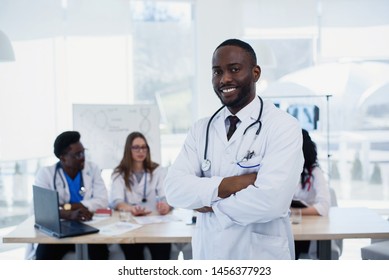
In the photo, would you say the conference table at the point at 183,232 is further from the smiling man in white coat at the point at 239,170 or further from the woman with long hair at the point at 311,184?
the smiling man in white coat at the point at 239,170

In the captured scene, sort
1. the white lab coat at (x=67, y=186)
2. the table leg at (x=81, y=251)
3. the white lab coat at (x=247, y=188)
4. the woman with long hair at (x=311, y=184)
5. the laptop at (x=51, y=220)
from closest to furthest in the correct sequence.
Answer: the white lab coat at (x=247, y=188) < the laptop at (x=51, y=220) < the table leg at (x=81, y=251) < the woman with long hair at (x=311, y=184) < the white lab coat at (x=67, y=186)

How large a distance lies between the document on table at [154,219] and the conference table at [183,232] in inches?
1.3

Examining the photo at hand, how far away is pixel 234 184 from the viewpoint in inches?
53.3

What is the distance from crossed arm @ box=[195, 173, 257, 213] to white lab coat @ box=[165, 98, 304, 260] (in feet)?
0.05

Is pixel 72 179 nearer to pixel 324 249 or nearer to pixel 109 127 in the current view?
pixel 109 127

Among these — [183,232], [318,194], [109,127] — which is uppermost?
[109,127]

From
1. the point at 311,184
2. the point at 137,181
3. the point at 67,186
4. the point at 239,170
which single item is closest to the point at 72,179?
the point at 67,186

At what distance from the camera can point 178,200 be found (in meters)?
1.44

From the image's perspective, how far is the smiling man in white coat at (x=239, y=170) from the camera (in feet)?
4.33

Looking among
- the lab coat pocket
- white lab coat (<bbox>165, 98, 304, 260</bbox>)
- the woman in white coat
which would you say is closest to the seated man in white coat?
the woman in white coat

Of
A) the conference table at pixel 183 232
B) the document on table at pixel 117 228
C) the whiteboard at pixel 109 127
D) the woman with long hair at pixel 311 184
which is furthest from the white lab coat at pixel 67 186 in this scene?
the woman with long hair at pixel 311 184

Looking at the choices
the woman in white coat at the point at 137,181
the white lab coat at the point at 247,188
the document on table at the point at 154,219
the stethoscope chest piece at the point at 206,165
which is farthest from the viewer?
the woman in white coat at the point at 137,181

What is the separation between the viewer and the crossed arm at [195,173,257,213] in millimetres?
1350

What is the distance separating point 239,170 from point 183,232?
79 centimetres
